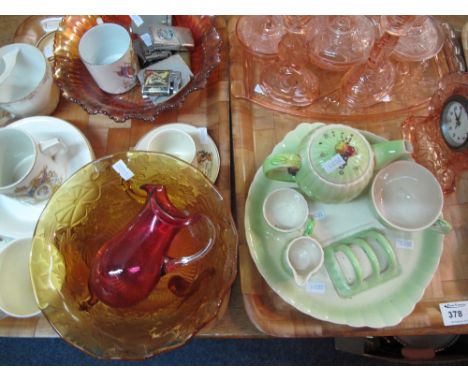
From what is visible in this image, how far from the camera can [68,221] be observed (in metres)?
0.51

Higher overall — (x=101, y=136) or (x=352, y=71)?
(x=352, y=71)

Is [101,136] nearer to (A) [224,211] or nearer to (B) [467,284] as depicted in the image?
(A) [224,211]

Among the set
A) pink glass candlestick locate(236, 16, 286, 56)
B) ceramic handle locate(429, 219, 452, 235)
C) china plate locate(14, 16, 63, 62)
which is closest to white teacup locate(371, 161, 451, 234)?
ceramic handle locate(429, 219, 452, 235)

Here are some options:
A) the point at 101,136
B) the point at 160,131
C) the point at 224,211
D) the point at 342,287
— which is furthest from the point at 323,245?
the point at 101,136

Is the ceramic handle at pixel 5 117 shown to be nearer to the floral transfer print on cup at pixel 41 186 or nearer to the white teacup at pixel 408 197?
the floral transfer print on cup at pixel 41 186

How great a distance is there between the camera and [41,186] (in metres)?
0.62

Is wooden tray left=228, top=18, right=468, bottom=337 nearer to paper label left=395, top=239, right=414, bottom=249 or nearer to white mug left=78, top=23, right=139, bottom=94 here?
paper label left=395, top=239, right=414, bottom=249

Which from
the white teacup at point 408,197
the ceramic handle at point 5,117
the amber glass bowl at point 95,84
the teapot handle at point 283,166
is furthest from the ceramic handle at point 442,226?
the ceramic handle at point 5,117

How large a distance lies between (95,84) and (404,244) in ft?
2.14

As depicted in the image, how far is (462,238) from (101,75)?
2.38ft

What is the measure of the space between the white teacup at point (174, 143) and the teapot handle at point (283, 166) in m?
0.15

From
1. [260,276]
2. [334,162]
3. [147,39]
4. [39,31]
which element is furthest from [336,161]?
[39,31]

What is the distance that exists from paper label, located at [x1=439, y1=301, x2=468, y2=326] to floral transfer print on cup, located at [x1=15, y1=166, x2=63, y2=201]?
2.20 feet

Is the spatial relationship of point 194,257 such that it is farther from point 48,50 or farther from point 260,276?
point 48,50
